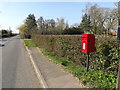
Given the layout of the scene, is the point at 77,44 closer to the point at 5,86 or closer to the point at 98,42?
the point at 98,42

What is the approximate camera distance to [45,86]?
441 centimetres

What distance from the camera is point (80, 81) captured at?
4.57 m

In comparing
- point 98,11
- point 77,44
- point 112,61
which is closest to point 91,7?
point 98,11

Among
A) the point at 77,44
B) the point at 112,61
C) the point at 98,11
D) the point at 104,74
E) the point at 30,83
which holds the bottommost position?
the point at 30,83

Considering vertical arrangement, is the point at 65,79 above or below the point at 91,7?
below

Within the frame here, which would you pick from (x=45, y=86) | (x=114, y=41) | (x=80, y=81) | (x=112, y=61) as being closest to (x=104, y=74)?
(x=112, y=61)

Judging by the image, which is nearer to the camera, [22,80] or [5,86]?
[5,86]

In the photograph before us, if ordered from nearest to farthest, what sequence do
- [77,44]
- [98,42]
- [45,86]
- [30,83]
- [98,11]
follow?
[45,86], [30,83], [98,42], [77,44], [98,11]

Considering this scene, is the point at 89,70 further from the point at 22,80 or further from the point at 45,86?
the point at 22,80

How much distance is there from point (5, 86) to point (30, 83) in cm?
83

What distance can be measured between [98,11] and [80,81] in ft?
90.4

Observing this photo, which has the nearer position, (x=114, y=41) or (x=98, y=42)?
(x=114, y=41)

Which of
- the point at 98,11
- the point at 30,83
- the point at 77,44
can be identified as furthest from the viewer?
the point at 98,11

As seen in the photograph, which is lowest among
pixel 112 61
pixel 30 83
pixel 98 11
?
pixel 30 83
